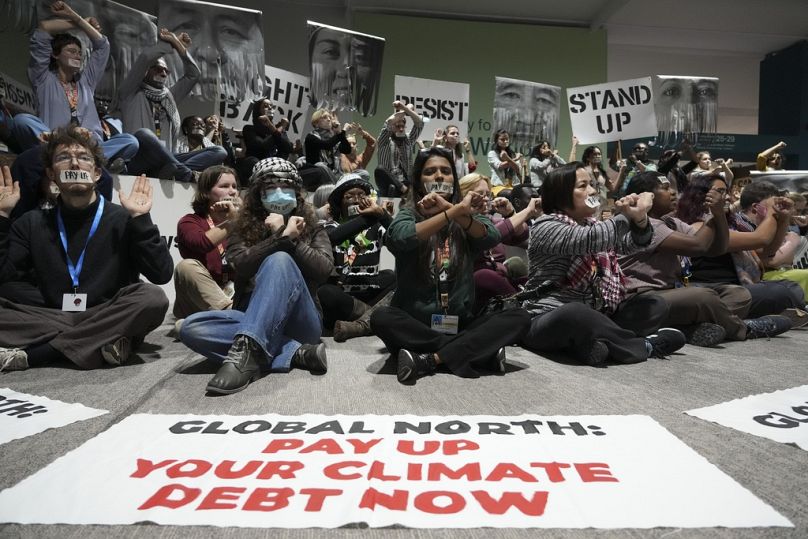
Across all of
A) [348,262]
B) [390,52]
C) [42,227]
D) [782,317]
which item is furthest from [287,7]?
[782,317]

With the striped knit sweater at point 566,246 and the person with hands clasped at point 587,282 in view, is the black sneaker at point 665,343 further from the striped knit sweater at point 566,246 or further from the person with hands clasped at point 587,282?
the striped knit sweater at point 566,246

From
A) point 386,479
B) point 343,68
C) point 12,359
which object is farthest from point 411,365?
point 343,68

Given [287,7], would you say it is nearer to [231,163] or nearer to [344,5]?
[344,5]

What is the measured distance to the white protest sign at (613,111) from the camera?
21.8 ft

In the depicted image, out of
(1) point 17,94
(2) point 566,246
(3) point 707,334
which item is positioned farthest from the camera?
(1) point 17,94

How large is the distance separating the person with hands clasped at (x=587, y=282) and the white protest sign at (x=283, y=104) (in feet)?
14.0

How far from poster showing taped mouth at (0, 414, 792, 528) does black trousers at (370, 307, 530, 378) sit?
2.29ft

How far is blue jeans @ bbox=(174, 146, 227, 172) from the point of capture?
17.5ft

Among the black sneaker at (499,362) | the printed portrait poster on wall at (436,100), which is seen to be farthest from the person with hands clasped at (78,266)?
the printed portrait poster on wall at (436,100)

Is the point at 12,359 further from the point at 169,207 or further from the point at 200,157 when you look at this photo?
the point at 200,157

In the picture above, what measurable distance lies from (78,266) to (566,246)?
2470 millimetres

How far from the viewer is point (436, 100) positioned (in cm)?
657

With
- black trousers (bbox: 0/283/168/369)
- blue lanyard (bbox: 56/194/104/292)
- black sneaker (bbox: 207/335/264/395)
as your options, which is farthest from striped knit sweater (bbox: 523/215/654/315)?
blue lanyard (bbox: 56/194/104/292)

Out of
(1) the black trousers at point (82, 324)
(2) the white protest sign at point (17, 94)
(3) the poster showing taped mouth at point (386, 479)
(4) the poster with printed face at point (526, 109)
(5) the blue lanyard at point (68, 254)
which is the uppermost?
(4) the poster with printed face at point (526, 109)
